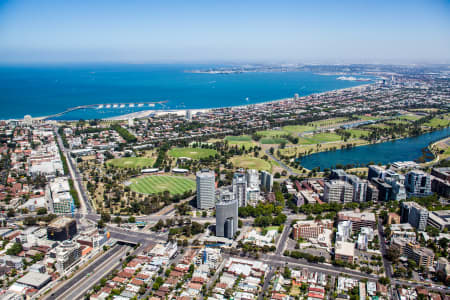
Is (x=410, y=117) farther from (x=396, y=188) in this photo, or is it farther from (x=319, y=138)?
(x=396, y=188)

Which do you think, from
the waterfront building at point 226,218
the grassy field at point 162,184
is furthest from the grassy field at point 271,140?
the waterfront building at point 226,218

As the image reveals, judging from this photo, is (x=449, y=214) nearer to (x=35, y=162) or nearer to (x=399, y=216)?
(x=399, y=216)

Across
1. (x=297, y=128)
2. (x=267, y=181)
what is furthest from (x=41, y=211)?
(x=297, y=128)

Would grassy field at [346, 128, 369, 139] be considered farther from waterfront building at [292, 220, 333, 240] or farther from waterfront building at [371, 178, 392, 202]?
waterfront building at [292, 220, 333, 240]

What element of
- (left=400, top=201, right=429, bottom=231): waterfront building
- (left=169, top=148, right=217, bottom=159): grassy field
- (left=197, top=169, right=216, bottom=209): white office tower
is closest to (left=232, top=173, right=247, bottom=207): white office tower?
(left=197, top=169, right=216, bottom=209): white office tower

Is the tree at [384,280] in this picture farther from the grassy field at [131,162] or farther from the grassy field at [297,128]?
the grassy field at [297,128]

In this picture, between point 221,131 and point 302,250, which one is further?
point 221,131

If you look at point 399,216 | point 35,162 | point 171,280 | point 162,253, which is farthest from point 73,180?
point 399,216
